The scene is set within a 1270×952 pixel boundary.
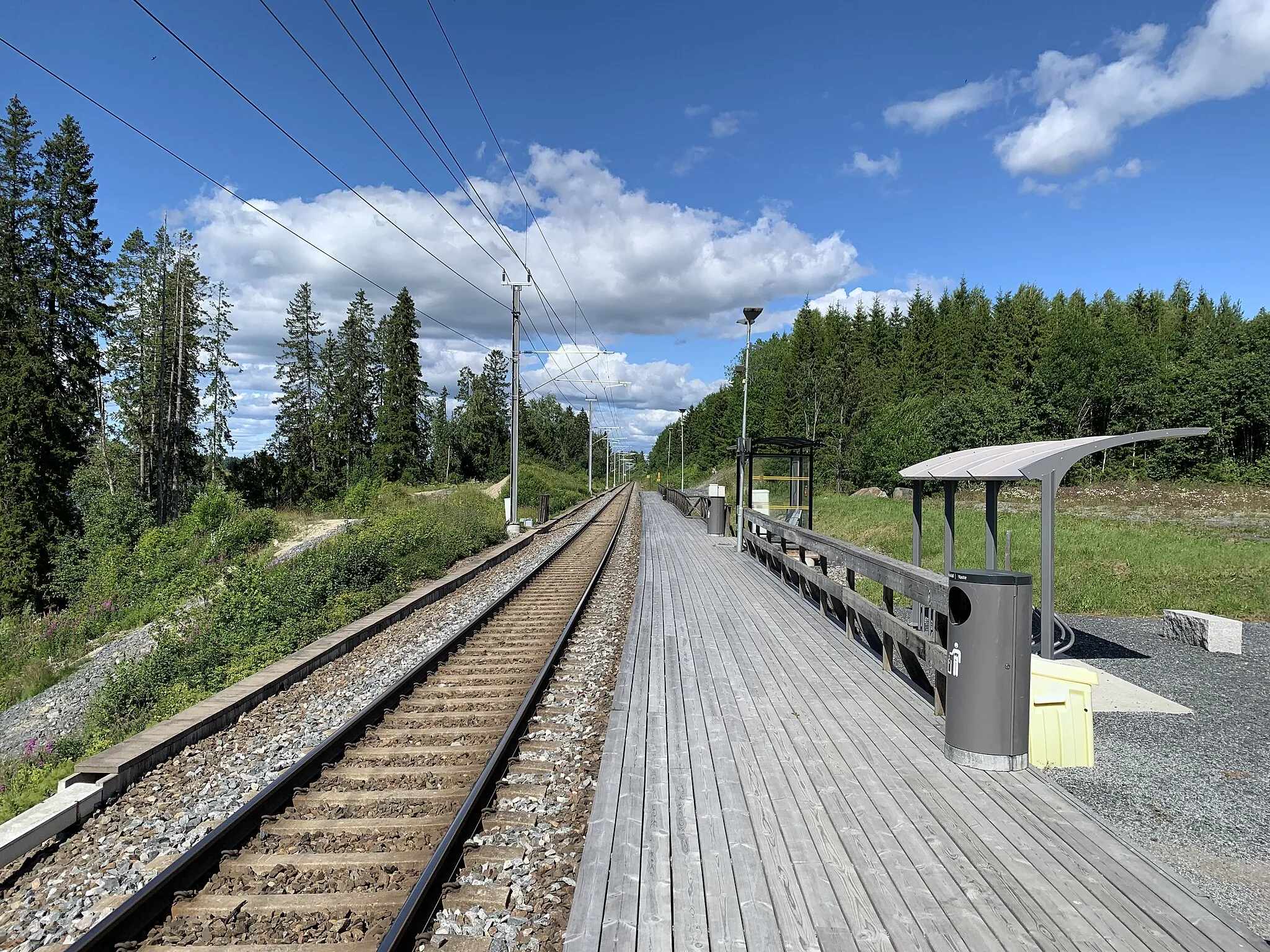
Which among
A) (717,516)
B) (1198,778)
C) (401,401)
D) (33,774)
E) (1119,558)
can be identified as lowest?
(33,774)

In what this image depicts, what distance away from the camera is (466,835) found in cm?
378

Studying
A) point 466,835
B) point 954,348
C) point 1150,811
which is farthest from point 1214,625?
point 954,348

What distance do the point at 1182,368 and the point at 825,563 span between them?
185 feet

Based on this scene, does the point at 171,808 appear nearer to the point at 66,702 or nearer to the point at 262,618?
the point at 262,618

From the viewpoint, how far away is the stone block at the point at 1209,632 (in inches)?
315

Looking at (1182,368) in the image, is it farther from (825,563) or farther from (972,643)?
(972,643)

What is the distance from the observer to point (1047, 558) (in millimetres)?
5801

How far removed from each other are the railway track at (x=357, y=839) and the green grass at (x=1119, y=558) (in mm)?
9278

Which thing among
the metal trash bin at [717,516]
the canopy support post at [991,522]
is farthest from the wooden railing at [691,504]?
the canopy support post at [991,522]

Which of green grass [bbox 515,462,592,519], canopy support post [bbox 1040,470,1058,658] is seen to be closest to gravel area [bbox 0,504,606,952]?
canopy support post [bbox 1040,470,1058,658]

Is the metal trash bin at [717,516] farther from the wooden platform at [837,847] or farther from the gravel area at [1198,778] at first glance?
the wooden platform at [837,847]

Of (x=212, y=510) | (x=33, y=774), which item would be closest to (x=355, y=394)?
(x=212, y=510)

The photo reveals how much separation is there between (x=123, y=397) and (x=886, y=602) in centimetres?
4205

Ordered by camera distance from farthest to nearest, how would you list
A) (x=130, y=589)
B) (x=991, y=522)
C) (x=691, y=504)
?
(x=691, y=504) → (x=130, y=589) → (x=991, y=522)
